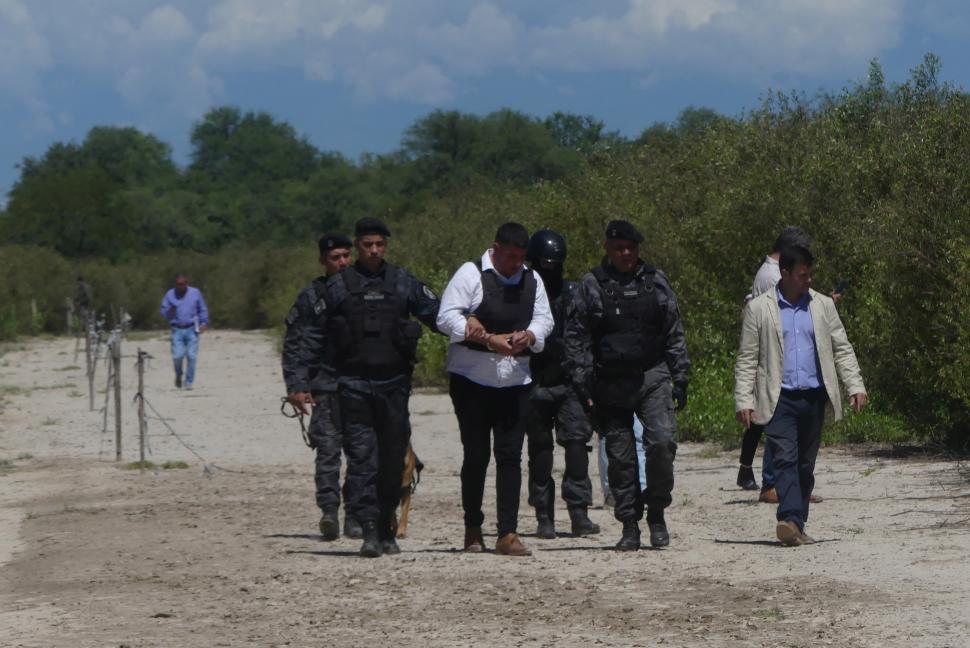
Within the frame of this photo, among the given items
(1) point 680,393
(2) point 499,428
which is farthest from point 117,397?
(1) point 680,393

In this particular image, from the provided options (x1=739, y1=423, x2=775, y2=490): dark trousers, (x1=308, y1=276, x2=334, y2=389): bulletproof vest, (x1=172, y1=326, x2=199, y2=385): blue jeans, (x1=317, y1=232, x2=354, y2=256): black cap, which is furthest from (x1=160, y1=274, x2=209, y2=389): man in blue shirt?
(x1=308, y1=276, x2=334, y2=389): bulletproof vest

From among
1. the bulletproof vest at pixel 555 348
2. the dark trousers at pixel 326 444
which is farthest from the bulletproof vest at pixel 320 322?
the bulletproof vest at pixel 555 348

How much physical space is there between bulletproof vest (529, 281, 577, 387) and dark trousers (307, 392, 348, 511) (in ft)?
4.34

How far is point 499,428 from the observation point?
9711 millimetres

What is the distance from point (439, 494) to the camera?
546 inches

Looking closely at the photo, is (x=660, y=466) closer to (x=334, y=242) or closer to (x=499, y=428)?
(x=499, y=428)

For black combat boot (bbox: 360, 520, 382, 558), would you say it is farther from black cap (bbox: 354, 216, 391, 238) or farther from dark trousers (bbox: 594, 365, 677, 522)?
Result: black cap (bbox: 354, 216, 391, 238)

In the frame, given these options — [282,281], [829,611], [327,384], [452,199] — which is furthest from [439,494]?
[282,281]

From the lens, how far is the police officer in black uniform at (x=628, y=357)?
9.80 metres

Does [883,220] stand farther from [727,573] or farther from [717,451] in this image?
[727,573]

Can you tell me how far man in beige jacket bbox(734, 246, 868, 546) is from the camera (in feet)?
32.4

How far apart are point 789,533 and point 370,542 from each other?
2.33 m

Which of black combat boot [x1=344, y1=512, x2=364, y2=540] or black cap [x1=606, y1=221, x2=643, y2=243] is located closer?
black cap [x1=606, y1=221, x2=643, y2=243]

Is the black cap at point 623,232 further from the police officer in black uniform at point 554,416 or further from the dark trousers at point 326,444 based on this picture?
the dark trousers at point 326,444
